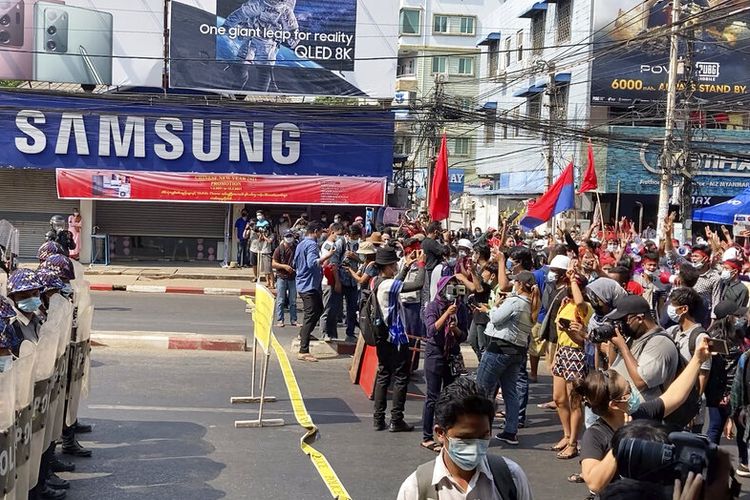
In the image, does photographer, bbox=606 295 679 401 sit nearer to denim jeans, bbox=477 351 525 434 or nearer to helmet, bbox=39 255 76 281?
denim jeans, bbox=477 351 525 434

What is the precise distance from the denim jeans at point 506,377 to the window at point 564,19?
31.0 m

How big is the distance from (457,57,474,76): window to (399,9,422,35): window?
5.43 meters

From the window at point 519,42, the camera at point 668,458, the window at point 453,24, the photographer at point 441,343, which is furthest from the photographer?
the window at point 453,24

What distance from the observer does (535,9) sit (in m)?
39.3

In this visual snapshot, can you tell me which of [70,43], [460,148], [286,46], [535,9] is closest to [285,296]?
[286,46]

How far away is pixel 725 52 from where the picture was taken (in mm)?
34500

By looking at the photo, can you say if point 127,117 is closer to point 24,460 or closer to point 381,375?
point 381,375

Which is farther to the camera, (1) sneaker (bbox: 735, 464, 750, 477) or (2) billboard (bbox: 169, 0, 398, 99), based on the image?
(2) billboard (bbox: 169, 0, 398, 99)

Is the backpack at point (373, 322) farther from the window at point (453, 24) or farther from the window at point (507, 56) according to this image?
the window at point (453, 24)

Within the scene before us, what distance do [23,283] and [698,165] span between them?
100ft

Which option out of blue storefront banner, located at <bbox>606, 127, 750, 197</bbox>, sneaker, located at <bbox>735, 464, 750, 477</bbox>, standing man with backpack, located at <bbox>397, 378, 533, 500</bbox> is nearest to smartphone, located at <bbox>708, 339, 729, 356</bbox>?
standing man with backpack, located at <bbox>397, 378, 533, 500</bbox>

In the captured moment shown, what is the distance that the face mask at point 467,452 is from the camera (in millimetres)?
3340

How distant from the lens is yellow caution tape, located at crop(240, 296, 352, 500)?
6.32 meters

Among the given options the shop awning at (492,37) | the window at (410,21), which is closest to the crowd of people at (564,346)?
the shop awning at (492,37)
